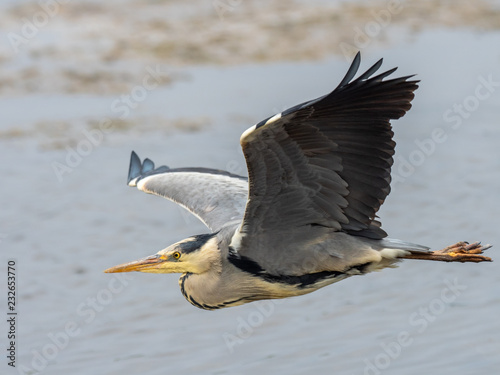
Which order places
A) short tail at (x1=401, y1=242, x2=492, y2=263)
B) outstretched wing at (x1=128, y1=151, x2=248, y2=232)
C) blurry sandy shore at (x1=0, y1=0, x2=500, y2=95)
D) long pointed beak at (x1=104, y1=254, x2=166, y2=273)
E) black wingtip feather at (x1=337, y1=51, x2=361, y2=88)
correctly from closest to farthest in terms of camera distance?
black wingtip feather at (x1=337, y1=51, x2=361, y2=88) → short tail at (x1=401, y1=242, x2=492, y2=263) → long pointed beak at (x1=104, y1=254, x2=166, y2=273) → outstretched wing at (x1=128, y1=151, x2=248, y2=232) → blurry sandy shore at (x1=0, y1=0, x2=500, y2=95)

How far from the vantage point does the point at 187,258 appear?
22.5 ft

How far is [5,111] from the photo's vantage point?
14.1 m

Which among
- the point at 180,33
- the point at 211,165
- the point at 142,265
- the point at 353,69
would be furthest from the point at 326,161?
the point at 180,33

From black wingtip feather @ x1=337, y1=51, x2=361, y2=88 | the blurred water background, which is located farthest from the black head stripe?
black wingtip feather @ x1=337, y1=51, x2=361, y2=88

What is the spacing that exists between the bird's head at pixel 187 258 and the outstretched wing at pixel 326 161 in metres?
0.31

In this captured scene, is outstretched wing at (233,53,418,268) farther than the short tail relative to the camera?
No

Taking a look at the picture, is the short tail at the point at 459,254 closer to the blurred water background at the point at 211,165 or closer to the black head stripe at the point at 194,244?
the blurred water background at the point at 211,165

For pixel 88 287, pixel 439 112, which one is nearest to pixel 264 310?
pixel 88 287

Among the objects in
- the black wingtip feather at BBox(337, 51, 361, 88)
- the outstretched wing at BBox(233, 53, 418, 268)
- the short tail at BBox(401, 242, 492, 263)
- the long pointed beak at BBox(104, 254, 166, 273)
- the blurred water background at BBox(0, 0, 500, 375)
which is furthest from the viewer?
the blurred water background at BBox(0, 0, 500, 375)

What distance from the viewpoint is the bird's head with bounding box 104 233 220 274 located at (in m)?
6.79

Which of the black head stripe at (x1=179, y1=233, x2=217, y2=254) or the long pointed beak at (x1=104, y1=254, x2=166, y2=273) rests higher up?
the black head stripe at (x1=179, y1=233, x2=217, y2=254)

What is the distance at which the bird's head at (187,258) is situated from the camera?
22.3 ft

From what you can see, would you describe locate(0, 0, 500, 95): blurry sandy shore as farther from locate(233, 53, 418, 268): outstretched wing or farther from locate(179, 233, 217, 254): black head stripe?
locate(233, 53, 418, 268): outstretched wing

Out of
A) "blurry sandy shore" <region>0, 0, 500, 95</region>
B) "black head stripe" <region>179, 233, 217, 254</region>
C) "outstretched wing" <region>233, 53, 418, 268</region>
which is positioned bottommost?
"black head stripe" <region>179, 233, 217, 254</region>
